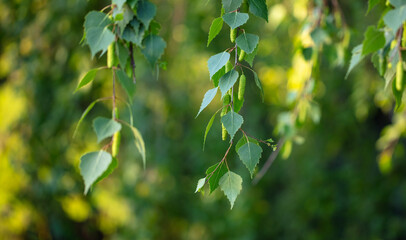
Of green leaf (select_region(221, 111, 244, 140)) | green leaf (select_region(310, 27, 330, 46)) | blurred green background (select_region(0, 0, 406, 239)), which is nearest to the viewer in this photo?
green leaf (select_region(221, 111, 244, 140))

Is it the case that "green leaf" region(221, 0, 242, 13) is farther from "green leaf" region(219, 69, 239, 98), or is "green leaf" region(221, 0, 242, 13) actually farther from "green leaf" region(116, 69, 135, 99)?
"green leaf" region(116, 69, 135, 99)

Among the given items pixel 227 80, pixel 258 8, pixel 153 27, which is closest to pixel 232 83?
pixel 227 80

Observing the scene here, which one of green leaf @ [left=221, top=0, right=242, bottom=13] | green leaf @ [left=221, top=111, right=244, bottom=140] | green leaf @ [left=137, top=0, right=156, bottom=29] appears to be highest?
green leaf @ [left=221, top=0, right=242, bottom=13]

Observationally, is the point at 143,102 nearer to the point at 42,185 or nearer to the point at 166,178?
the point at 166,178

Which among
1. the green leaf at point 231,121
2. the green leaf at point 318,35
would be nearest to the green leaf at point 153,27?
the green leaf at point 231,121

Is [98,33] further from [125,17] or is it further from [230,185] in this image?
[230,185]

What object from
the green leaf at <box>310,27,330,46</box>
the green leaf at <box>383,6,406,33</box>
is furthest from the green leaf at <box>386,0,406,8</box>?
the green leaf at <box>310,27,330,46</box>

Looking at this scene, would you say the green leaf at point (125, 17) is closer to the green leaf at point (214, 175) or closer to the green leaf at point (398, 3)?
the green leaf at point (214, 175)
